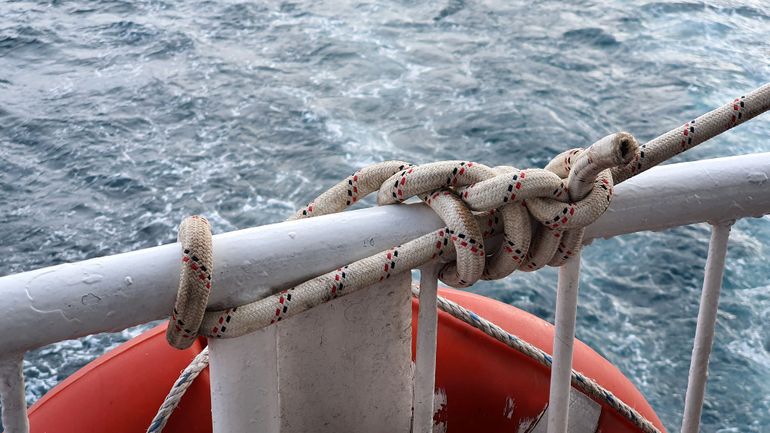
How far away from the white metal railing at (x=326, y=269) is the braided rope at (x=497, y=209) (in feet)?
0.06

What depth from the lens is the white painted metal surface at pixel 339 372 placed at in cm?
82

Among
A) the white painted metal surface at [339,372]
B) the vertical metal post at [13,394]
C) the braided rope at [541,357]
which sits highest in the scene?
the vertical metal post at [13,394]

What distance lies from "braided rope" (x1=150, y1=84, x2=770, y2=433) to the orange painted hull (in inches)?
24.2

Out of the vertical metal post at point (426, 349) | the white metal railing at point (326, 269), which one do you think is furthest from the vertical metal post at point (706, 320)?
the vertical metal post at point (426, 349)

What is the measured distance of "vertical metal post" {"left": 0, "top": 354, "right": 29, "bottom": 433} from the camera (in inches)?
26.2

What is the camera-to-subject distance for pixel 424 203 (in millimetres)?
838

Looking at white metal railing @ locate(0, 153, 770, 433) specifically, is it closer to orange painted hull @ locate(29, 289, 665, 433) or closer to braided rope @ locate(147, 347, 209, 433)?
braided rope @ locate(147, 347, 209, 433)

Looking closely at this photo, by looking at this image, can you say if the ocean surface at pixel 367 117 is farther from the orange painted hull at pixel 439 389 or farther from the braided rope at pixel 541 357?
the braided rope at pixel 541 357

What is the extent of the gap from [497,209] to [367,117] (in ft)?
15.7

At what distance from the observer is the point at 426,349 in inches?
34.3

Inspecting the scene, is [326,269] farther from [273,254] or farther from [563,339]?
[563,339]

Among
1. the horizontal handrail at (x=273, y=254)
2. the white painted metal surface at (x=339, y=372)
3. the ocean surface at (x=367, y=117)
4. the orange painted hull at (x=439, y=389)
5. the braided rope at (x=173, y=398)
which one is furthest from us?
the ocean surface at (x=367, y=117)

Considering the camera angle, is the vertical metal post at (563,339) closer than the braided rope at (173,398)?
Yes

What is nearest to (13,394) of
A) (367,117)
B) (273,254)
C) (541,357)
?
(273,254)
